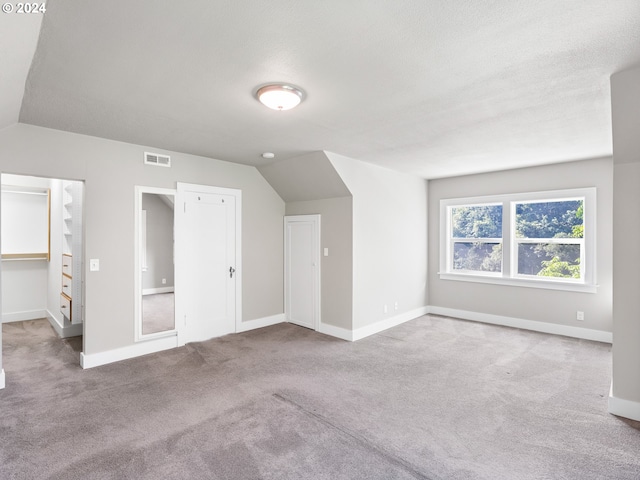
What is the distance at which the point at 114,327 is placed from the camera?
12.6 ft

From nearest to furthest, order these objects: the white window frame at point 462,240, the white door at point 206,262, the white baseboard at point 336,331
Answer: the white door at point 206,262
the white baseboard at point 336,331
the white window frame at point 462,240

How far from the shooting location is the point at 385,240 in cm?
532

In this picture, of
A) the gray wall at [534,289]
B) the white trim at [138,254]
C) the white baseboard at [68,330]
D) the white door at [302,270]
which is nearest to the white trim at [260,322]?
the white door at [302,270]

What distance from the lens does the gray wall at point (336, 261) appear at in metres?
4.73

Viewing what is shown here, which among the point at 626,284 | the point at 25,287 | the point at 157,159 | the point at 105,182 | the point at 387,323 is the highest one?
the point at 157,159

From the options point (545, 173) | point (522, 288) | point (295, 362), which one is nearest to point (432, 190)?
point (545, 173)

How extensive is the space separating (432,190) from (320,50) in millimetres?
4854

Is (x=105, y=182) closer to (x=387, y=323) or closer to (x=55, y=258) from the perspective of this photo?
(x=55, y=258)

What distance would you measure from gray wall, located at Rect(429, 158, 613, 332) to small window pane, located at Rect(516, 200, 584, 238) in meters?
0.24

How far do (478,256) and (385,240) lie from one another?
1.80 meters

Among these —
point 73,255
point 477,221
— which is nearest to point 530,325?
point 477,221

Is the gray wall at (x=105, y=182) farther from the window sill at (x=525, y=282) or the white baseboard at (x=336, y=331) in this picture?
the window sill at (x=525, y=282)
